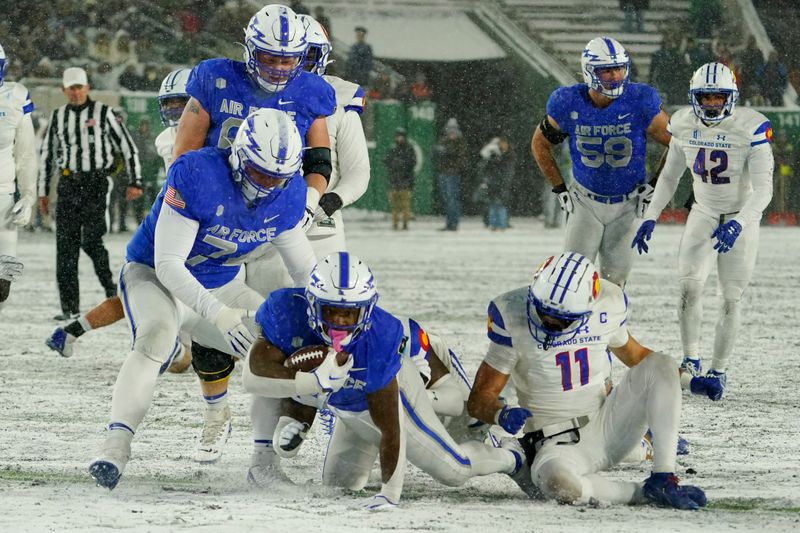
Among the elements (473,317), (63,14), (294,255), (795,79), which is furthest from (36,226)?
(294,255)

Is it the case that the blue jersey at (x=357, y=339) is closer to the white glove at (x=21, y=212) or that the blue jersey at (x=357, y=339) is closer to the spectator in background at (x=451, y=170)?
the white glove at (x=21, y=212)

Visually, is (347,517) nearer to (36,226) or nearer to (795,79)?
(36,226)

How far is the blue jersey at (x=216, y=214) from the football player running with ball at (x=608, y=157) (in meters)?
2.47

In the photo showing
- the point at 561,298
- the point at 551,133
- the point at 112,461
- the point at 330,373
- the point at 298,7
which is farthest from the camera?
the point at 298,7

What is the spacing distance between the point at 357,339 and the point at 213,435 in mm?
1270

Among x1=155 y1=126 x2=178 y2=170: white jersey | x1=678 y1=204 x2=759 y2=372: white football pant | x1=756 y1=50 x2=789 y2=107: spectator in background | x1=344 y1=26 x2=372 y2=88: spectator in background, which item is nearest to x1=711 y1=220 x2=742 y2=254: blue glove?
x1=678 y1=204 x2=759 y2=372: white football pant

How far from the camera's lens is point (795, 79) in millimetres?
20703

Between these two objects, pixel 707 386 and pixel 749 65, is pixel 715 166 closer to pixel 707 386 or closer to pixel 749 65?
pixel 707 386

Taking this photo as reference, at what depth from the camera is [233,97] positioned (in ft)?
17.8

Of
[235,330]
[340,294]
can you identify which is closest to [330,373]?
[340,294]

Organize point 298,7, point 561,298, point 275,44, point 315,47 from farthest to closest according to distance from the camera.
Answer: point 298,7
point 315,47
point 275,44
point 561,298

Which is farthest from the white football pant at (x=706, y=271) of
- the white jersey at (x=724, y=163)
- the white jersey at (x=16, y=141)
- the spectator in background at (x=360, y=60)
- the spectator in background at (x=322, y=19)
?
the spectator in background at (x=360, y=60)

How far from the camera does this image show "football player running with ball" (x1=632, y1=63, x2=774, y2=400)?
7070 millimetres

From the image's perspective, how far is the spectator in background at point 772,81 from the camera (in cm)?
1981
